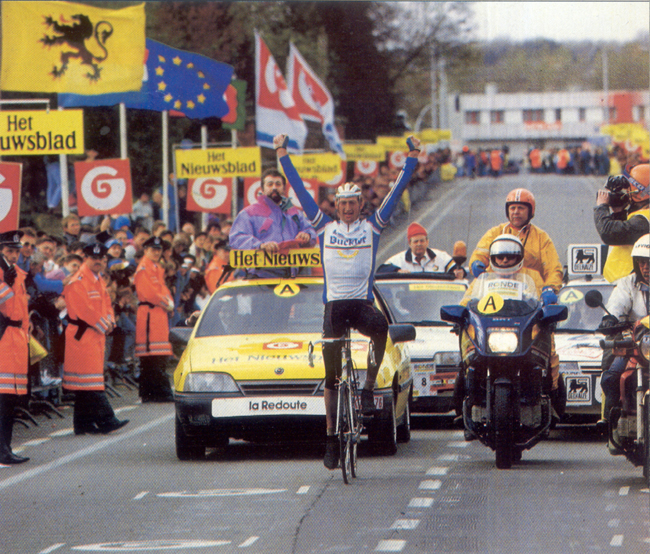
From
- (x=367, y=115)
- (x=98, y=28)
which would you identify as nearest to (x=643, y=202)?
(x=98, y=28)

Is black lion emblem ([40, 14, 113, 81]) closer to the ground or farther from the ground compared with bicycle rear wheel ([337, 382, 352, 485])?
farther from the ground

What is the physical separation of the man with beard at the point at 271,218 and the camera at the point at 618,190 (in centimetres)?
320

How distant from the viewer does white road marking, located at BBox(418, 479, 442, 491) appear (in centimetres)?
905

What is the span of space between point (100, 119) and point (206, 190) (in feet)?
35.8

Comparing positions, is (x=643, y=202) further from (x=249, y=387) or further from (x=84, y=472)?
(x=84, y=472)

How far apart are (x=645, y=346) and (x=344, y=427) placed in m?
2.07

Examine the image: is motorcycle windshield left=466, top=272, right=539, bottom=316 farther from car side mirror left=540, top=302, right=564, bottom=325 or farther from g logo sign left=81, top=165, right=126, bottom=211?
g logo sign left=81, top=165, right=126, bottom=211

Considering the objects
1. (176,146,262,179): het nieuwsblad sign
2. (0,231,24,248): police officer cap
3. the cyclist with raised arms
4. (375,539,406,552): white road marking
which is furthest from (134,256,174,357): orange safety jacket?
(375,539,406,552): white road marking

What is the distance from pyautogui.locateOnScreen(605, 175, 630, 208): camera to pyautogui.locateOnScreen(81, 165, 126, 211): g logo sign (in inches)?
430

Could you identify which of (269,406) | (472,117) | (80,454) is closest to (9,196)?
(80,454)

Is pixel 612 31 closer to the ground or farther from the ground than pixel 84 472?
farther from the ground

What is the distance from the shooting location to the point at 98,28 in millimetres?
20297

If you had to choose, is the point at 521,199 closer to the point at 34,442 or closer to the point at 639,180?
the point at 639,180

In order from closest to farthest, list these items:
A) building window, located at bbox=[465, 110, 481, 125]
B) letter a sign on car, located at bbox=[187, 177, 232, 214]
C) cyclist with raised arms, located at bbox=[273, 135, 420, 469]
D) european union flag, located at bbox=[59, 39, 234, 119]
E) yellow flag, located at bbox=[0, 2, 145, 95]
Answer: cyclist with raised arms, located at bbox=[273, 135, 420, 469]
yellow flag, located at bbox=[0, 2, 145, 95]
european union flag, located at bbox=[59, 39, 234, 119]
letter a sign on car, located at bbox=[187, 177, 232, 214]
building window, located at bbox=[465, 110, 481, 125]
